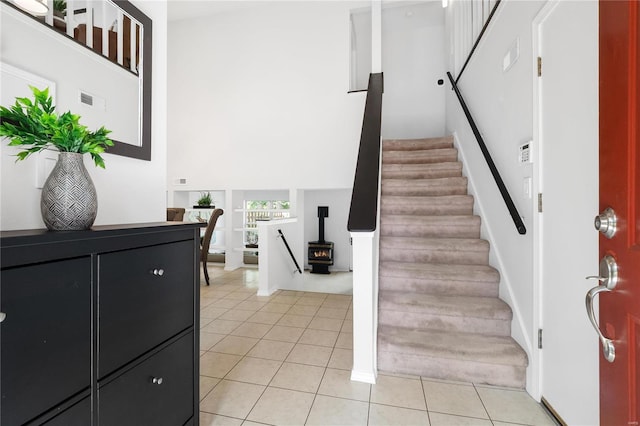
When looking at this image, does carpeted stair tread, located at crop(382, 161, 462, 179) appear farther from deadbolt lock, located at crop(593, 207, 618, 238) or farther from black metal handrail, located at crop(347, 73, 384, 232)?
deadbolt lock, located at crop(593, 207, 618, 238)

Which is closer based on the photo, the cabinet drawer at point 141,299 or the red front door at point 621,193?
the red front door at point 621,193

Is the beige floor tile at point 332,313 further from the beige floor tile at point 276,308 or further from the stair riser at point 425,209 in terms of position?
the stair riser at point 425,209

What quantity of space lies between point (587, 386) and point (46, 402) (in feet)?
6.46

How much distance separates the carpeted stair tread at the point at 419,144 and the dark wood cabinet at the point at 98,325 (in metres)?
3.46

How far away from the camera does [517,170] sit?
6.22 ft

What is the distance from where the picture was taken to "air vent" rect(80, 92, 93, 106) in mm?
1145

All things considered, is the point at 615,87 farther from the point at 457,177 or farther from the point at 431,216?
the point at 457,177

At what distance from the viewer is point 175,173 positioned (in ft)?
19.0

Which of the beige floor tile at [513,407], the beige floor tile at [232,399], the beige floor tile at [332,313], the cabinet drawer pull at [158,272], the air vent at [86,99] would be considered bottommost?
the beige floor tile at [332,313]

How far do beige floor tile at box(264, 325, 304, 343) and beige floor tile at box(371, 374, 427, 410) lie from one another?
0.90m

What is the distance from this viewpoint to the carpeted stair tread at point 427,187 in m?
3.12

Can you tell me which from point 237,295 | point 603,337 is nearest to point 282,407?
point 603,337

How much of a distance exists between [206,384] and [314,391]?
701mm

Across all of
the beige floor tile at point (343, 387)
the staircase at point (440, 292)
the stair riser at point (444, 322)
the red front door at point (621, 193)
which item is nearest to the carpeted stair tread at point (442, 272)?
the staircase at point (440, 292)
